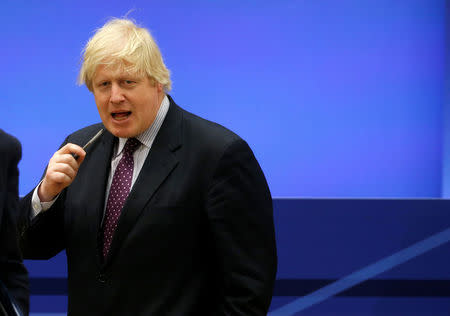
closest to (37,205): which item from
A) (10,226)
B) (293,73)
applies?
(10,226)

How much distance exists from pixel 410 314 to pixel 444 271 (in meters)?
0.30

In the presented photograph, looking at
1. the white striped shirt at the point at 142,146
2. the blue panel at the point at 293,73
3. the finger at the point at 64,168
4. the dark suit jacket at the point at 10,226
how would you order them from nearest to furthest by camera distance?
the dark suit jacket at the point at 10,226
the finger at the point at 64,168
the white striped shirt at the point at 142,146
the blue panel at the point at 293,73

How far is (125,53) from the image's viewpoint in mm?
1427

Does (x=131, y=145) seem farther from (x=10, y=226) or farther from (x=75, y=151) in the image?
(x=10, y=226)

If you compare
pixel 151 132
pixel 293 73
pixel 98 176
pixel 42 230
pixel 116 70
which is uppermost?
pixel 293 73

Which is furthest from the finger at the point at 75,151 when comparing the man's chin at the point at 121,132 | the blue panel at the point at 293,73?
the blue panel at the point at 293,73

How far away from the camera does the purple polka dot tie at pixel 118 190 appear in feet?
4.84

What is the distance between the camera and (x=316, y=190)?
3.66 meters

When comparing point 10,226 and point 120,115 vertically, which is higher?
point 120,115

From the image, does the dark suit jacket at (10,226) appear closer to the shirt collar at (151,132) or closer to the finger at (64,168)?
the finger at (64,168)

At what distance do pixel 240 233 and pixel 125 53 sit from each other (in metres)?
0.46

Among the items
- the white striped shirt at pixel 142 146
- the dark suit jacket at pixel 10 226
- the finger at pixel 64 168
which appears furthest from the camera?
the white striped shirt at pixel 142 146

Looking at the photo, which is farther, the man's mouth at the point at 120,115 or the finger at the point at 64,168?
the man's mouth at the point at 120,115

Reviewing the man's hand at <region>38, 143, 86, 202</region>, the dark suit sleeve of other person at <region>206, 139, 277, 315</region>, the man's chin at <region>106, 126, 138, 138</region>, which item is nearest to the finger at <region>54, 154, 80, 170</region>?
the man's hand at <region>38, 143, 86, 202</region>
